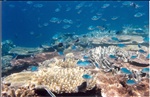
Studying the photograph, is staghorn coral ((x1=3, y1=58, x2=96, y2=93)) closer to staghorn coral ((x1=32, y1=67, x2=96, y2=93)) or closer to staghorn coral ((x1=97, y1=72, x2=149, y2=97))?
staghorn coral ((x1=32, y1=67, x2=96, y2=93))

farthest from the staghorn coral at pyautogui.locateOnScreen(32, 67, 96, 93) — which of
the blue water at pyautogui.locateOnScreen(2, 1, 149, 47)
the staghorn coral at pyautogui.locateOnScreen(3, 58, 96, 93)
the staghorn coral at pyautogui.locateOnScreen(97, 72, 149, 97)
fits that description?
the blue water at pyautogui.locateOnScreen(2, 1, 149, 47)

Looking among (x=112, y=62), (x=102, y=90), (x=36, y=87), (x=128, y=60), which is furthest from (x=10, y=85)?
(x=128, y=60)

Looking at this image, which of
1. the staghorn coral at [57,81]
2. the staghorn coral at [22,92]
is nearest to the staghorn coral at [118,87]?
the staghorn coral at [57,81]

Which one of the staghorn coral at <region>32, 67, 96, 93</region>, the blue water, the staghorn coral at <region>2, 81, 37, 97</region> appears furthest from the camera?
the blue water

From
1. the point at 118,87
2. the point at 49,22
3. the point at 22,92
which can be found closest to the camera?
the point at 22,92

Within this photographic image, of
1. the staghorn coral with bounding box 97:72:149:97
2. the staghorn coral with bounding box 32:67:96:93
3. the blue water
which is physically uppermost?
the blue water

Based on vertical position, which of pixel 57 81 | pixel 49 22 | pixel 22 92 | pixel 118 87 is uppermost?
pixel 49 22

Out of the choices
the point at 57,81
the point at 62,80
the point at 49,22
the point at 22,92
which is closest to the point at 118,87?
the point at 62,80

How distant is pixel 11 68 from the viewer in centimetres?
1262

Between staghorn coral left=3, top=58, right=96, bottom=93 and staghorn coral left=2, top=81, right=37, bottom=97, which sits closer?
staghorn coral left=2, top=81, right=37, bottom=97

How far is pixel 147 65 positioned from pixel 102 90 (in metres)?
3.06

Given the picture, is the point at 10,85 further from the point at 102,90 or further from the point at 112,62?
the point at 112,62

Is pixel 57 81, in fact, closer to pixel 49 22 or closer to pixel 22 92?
pixel 22 92

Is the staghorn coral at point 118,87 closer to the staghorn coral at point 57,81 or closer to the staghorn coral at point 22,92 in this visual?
the staghorn coral at point 57,81
